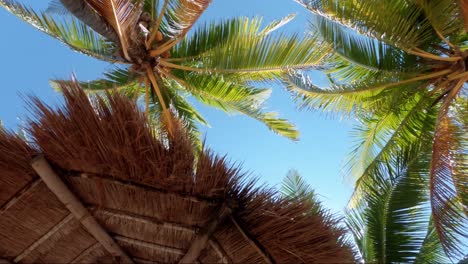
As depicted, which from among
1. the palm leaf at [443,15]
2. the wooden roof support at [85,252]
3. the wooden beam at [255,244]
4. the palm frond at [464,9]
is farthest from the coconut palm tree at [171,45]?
the wooden beam at [255,244]

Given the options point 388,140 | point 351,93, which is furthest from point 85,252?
point 388,140

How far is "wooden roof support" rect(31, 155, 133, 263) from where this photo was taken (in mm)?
2672

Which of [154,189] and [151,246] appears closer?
[154,189]

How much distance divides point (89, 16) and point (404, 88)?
4258mm

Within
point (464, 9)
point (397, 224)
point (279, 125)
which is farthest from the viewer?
point (279, 125)

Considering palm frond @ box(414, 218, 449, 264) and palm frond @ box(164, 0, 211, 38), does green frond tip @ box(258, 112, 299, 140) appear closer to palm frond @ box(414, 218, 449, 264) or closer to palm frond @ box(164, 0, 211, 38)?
palm frond @ box(164, 0, 211, 38)

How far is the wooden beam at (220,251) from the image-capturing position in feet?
9.46

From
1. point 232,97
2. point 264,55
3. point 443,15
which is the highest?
point 232,97

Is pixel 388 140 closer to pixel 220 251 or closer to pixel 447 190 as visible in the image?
pixel 447 190

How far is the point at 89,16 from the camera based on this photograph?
20.5 feet

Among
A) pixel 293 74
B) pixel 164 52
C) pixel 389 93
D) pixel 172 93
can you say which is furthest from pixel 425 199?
pixel 172 93

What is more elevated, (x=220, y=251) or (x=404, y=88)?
(x=404, y=88)

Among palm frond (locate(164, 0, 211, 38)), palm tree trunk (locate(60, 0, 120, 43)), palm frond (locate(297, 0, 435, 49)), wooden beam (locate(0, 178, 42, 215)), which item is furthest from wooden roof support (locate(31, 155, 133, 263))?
palm frond (locate(297, 0, 435, 49))

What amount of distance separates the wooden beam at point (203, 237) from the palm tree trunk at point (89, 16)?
4.05 m
